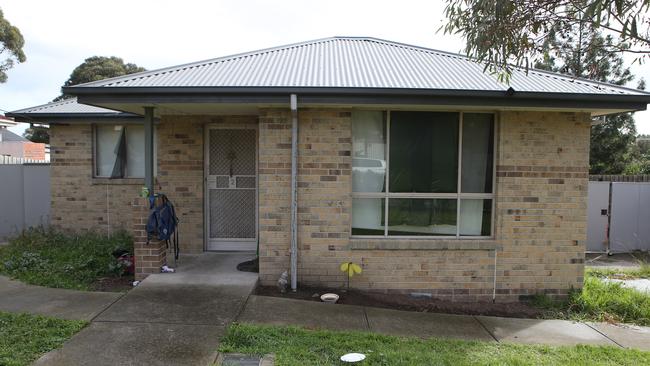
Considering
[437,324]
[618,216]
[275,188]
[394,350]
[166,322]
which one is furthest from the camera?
[618,216]

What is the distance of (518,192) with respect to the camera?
662 cm

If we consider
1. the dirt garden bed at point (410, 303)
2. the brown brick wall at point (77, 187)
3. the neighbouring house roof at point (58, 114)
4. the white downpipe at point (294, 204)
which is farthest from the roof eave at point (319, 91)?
the brown brick wall at point (77, 187)

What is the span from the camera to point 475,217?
22.3 feet

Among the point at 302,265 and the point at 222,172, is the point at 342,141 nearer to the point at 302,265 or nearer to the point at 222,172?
the point at 302,265

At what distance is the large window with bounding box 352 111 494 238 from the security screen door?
236 cm

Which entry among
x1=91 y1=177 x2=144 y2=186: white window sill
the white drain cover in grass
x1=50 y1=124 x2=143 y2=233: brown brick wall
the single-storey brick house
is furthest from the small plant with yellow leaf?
x1=50 y1=124 x2=143 y2=233: brown brick wall

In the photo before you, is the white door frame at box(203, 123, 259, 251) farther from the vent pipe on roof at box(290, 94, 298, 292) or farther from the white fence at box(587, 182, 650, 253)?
the white fence at box(587, 182, 650, 253)

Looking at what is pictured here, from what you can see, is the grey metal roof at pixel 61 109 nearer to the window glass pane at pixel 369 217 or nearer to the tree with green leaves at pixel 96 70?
the window glass pane at pixel 369 217

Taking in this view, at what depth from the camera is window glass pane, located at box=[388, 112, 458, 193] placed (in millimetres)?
6633

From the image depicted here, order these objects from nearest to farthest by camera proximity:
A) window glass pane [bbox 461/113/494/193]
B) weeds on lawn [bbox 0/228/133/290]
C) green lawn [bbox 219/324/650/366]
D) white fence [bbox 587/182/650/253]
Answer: green lawn [bbox 219/324/650/366], window glass pane [bbox 461/113/494/193], weeds on lawn [bbox 0/228/133/290], white fence [bbox 587/182/650/253]

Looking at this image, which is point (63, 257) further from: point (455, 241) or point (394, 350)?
point (455, 241)

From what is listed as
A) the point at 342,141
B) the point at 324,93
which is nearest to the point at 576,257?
the point at 342,141

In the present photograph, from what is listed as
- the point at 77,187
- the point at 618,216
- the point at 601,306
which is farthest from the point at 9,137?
the point at 601,306

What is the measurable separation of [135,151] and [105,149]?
67cm
